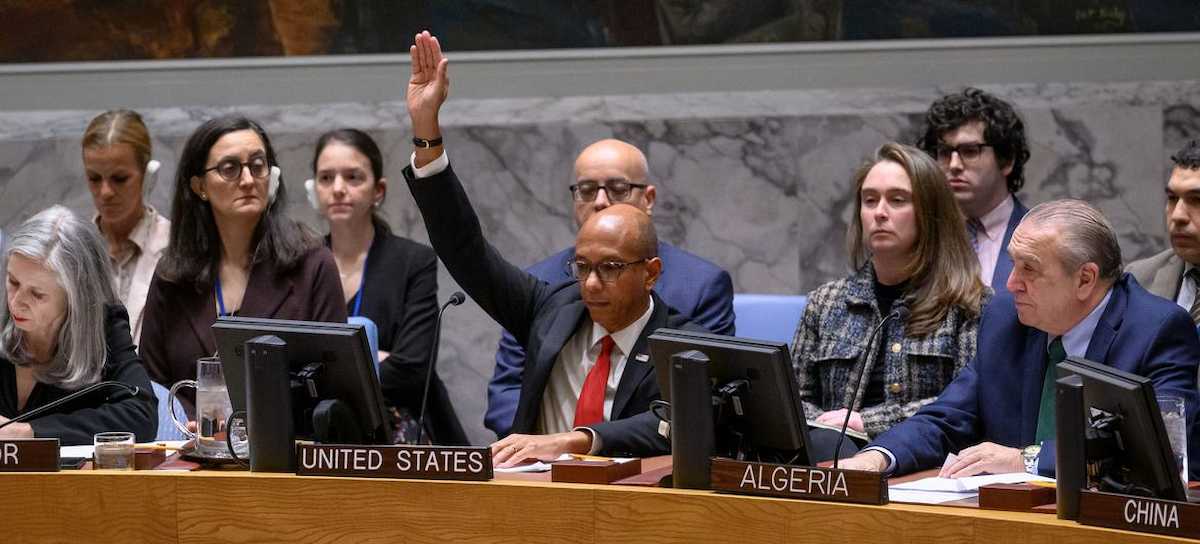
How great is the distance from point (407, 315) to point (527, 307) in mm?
972

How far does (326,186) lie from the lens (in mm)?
5145

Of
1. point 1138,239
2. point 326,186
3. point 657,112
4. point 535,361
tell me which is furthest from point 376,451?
point 1138,239

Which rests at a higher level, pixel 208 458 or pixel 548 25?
pixel 548 25

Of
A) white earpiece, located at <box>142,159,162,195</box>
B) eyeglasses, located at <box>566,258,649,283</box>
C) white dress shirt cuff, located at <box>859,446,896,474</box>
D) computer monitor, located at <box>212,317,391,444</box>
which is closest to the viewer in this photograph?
computer monitor, located at <box>212,317,391,444</box>

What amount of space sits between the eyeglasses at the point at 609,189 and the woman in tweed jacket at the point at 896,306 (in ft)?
2.16

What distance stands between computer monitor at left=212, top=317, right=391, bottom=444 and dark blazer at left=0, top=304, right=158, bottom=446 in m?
0.62

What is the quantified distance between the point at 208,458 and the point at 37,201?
10.2 ft

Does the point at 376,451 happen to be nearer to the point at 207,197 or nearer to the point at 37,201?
the point at 207,197

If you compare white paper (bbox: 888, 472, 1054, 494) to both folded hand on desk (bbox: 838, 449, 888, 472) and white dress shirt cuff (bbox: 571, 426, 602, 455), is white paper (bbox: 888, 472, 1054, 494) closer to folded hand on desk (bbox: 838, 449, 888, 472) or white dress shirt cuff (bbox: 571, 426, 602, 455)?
folded hand on desk (bbox: 838, 449, 888, 472)

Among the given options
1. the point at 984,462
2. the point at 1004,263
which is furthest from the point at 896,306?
the point at 984,462

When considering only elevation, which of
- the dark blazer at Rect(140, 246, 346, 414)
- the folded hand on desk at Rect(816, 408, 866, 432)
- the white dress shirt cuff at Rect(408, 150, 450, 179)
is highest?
the white dress shirt cuff at Rect(408, 150, 450, 179)

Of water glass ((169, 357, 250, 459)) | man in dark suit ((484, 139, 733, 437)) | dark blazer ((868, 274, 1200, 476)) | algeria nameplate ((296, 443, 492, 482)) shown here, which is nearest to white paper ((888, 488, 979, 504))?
dark blazer ((868, 274, 1200, 476))

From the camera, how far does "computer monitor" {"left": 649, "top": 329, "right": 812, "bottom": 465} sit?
112 inches

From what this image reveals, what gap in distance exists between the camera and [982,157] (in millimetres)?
4758
